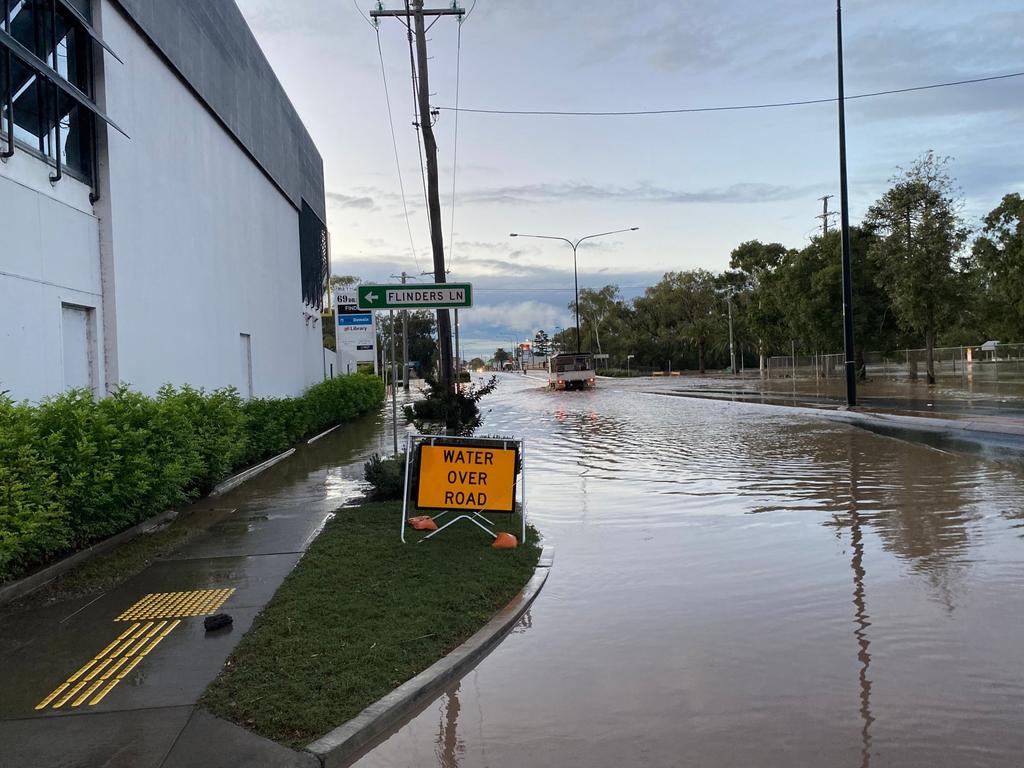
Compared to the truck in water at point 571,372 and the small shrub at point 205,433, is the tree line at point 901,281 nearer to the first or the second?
the truck in water at point 571,372

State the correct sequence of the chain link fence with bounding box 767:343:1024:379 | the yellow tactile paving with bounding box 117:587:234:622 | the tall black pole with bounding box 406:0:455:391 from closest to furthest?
the yellow tactile paving with bounding box 117:587:234:622, the tall black pole with bounding box 406:0:455:391, the chain link fence with bounding box 767:343:1024:379

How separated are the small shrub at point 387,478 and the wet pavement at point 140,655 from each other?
130 cm

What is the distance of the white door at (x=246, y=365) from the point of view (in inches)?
773

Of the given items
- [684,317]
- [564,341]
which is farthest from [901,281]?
[564,341]

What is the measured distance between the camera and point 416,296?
10.8m

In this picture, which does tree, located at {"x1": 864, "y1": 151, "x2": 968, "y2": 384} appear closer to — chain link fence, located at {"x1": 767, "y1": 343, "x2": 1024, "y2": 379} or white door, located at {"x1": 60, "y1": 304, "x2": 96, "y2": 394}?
chain link fence, located at {"x1": 767, "y1": 343, "x2": 1024, "y2": 379}

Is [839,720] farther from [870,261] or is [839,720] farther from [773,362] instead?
[773,362]

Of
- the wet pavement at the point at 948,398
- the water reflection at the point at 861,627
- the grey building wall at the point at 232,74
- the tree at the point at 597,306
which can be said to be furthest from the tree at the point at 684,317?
the water reflection at the point at 861,627

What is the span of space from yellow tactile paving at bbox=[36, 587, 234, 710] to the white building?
3668 mm

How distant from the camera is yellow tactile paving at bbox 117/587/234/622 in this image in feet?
20.9

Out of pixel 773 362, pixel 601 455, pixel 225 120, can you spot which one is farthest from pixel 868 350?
pixel 225 120

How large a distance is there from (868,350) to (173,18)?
4286cm

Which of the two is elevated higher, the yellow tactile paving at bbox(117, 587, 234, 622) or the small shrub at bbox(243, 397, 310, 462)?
the small shrub at bbox(243, 397, 310, 462)

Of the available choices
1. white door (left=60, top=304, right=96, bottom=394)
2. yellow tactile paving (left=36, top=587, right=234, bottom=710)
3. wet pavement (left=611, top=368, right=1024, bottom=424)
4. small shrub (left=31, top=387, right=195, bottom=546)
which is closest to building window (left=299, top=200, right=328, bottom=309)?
wet pavement (left=611, top=368, right=1024, bottom=424)
